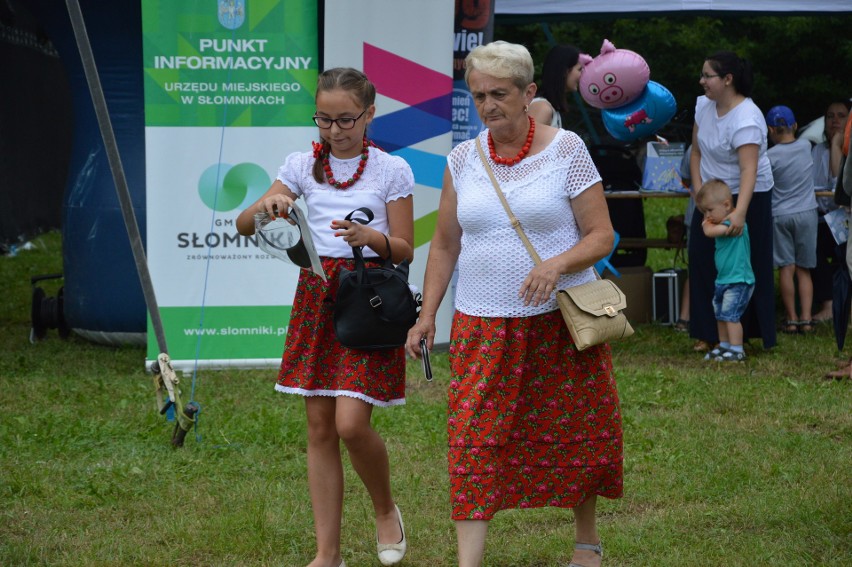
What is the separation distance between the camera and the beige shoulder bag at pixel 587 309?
3506mm

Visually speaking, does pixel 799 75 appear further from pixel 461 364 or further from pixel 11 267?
pixel 461 364

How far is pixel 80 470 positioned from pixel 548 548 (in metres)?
2.25

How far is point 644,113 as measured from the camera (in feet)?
28.9

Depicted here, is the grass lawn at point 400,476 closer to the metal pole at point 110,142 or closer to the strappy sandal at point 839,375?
the strappy sandal at point 839,375

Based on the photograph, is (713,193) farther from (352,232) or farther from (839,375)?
(352,232)

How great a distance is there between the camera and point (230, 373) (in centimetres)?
736

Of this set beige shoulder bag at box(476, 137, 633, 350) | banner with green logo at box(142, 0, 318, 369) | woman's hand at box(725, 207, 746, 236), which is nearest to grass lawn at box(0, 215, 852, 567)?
banner with green logo at box(142, 0, 318, 369)

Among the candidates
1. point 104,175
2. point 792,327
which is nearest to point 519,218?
point 104,175

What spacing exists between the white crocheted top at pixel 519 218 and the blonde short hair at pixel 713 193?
13.1 ft

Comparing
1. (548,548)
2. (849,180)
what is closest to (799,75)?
(849,180)

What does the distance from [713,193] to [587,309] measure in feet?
13.7

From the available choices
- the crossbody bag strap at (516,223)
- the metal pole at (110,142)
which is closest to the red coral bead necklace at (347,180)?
the crossbody bag strap at (516,223)

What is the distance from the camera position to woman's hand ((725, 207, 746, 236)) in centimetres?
733

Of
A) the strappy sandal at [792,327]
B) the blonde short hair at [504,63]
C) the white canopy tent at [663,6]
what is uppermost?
the white canopy tent at [663,6]
